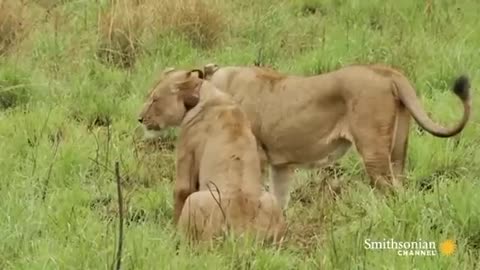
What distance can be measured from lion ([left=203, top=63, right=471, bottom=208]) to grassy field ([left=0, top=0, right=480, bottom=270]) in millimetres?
155

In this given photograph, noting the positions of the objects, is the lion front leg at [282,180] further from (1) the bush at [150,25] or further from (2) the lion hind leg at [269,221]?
(1) the bush at [150,25]

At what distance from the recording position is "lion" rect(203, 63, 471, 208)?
5.07 meters

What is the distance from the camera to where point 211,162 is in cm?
463

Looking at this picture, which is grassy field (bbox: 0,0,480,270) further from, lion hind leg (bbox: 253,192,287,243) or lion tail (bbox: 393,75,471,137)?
lion tail (bbox: 393,75,471,137)

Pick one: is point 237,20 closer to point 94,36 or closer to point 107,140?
point 94,36

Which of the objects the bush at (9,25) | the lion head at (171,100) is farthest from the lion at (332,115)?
the bush at (9,25)

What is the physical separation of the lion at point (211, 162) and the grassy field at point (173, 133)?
0.13 m

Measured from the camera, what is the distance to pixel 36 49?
7289 mm

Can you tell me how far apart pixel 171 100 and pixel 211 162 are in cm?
61

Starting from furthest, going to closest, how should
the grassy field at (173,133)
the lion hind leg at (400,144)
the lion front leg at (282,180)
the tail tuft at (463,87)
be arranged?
the lion front leg at (282,180) → the lion hind leg at (400,144) → the tail tuft at (463,87) → the grassy field at (173,133)

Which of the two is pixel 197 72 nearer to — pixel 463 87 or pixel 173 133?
pixel 173 133

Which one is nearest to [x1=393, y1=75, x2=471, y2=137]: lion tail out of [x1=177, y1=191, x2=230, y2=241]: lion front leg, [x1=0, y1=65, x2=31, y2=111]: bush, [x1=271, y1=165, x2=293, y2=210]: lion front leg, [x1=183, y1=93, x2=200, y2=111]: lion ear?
[x1=271, y1=165, x2=293, y2=210]: lion front leg

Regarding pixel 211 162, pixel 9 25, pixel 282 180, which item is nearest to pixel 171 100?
pixel 211 162

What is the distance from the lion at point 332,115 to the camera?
5.07 meters
